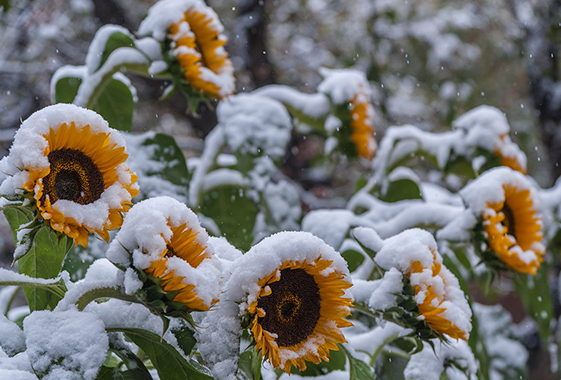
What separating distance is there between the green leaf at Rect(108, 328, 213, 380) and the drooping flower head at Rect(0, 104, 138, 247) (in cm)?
9

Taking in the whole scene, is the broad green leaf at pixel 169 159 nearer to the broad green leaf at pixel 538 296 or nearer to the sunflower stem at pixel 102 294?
the sunflower stem at pixel 102 294

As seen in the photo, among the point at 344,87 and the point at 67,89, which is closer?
the point at 67,89

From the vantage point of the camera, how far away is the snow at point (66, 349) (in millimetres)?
437

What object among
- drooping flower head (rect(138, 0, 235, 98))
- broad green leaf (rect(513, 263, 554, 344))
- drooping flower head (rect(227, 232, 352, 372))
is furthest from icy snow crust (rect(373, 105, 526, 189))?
drooping flower head (rect(227, 232, 352, 372))

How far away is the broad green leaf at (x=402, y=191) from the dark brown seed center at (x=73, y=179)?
35.7 inches

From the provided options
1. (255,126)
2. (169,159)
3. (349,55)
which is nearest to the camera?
(169,159)

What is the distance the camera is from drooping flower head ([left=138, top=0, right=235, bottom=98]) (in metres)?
0.83

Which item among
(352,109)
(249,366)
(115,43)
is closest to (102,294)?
(249,366)

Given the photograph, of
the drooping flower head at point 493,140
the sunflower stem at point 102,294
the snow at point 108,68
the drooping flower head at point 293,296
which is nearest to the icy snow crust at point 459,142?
the drooping flower head at point 493,140

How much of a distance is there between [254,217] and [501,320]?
41.9 inches

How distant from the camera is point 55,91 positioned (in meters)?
0.93

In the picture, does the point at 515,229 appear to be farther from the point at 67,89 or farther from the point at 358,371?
the point at 67,89

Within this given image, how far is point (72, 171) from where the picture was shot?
472 millimetres

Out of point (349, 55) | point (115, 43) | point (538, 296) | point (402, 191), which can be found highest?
point (115, 43)
